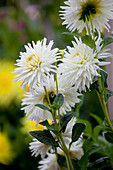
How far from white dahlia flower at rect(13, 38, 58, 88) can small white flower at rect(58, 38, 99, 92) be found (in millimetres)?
16

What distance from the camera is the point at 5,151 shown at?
634 millimetres

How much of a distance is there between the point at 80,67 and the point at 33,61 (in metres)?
0.05

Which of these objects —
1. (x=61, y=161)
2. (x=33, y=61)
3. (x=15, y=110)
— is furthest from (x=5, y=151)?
(x=33, y=61)

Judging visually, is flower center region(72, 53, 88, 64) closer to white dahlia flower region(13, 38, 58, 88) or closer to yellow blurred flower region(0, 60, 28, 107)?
white dahlia flower region(13, 38, 58, 88)

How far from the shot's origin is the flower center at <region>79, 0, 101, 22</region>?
27 centimetres

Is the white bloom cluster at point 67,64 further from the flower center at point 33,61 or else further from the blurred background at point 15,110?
the blurred background at point 15,110

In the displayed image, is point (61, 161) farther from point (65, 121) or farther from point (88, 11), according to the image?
point (88, 11)

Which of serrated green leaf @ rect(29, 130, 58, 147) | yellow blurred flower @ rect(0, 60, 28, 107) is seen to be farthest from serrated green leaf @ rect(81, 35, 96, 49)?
yellow blurred flower @ rect(0, 60, 28, 107)

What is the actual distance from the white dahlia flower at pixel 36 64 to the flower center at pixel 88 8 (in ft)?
0.17

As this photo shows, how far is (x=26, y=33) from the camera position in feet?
3.32

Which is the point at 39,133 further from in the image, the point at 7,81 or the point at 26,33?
the point at 26,33

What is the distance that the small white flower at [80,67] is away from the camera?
9.7 inches

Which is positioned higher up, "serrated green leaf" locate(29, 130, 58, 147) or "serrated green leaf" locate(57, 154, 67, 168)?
"serrated green leaf" locate(29, 130, 58, 147)

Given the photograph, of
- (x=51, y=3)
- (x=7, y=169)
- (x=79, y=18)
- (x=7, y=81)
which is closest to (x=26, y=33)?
(x=51, y=3)
